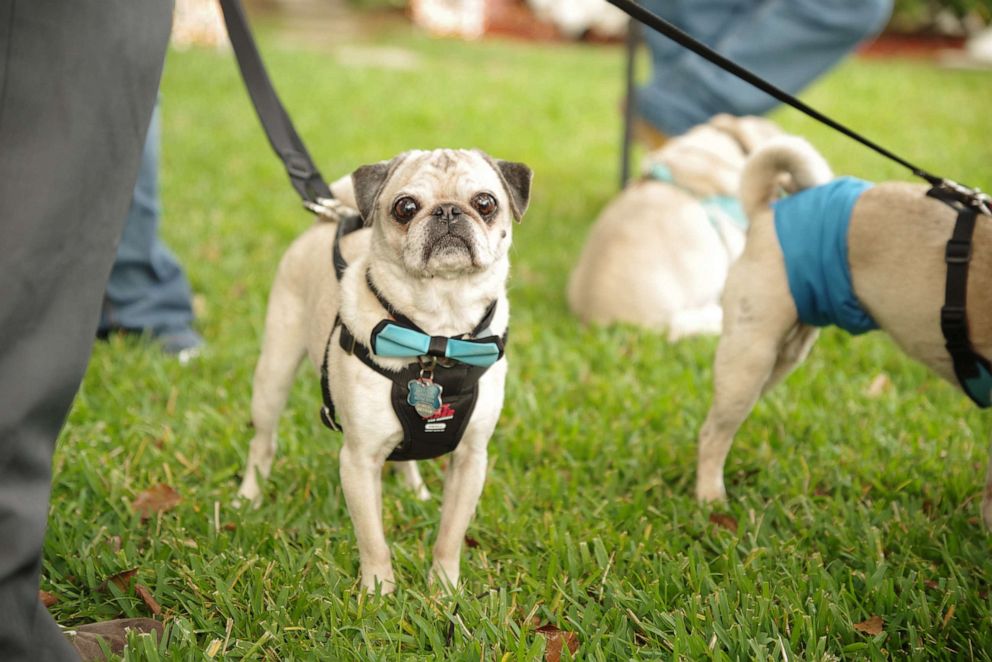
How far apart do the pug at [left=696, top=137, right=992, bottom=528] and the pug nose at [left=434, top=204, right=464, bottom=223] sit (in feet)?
4.05

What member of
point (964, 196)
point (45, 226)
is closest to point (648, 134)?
point (964, 196)

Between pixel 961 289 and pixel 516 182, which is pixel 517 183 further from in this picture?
pixel 961 289

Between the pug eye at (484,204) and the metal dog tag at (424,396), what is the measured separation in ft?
1.59

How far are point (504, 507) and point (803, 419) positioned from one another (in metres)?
1.46

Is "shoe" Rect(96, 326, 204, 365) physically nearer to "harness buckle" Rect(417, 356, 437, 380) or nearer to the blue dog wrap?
"harness buckle" Rect(417, 356, 437, 380)

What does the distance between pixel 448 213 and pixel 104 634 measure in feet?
4.55

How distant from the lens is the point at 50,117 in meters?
1.87

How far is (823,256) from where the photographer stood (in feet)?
10.3

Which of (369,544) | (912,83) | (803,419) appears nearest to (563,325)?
(803,419)

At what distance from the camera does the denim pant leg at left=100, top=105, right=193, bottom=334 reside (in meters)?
4.62

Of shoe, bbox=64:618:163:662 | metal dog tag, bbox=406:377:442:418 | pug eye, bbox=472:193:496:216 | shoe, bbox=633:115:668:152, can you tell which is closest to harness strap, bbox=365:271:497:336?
metal dog tag, bbox=406:377:442:418

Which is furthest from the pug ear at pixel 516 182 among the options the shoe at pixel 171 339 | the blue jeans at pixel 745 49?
the blue jeans at pixel 745 49

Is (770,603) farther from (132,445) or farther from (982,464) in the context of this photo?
(132,445)

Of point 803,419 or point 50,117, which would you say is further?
point 803,419
